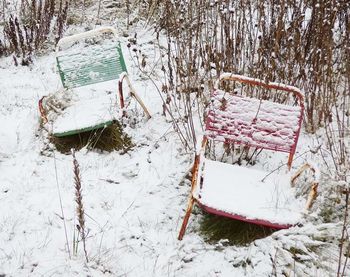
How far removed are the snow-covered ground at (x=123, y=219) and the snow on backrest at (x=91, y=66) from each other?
445 mm

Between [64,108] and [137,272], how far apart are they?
2.07 meters

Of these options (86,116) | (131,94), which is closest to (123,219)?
(86,116)

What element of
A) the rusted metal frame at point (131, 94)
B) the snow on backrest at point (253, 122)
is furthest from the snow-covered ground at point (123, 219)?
the snow on backrest at point (253, 122)

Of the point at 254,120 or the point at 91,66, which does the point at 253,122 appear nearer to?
the point at 254,120

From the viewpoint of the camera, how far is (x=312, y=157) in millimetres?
3760

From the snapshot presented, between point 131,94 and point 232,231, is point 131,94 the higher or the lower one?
the higher one

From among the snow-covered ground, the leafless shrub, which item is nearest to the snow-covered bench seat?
the snow-covered ground

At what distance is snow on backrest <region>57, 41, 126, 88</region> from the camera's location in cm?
447

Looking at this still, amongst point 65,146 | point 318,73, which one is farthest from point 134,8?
point 318,73

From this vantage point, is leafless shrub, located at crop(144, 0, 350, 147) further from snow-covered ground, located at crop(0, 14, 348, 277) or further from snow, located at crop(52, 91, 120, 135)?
snow, located at crop(52, 91, 120, 135)

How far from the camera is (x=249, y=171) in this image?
10.7 ft

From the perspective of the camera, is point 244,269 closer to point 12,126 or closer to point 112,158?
point 112,158

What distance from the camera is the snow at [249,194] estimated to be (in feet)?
9.23

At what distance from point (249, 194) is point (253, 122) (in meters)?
0.61
